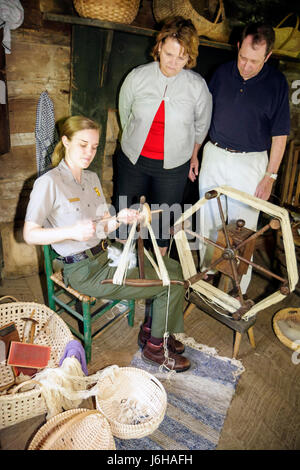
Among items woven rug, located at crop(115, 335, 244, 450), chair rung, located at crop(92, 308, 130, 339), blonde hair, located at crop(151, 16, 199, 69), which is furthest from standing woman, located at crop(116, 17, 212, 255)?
woven rug, located at crop(115, 335, 244, 450)

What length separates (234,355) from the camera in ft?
8.16

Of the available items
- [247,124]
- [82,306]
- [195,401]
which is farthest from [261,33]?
[195,401]

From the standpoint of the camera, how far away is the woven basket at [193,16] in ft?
8.21

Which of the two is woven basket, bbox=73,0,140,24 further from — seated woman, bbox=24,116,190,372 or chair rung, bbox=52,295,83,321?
chair rung, bbox=52,295,83,321

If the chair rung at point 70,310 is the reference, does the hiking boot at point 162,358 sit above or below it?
below

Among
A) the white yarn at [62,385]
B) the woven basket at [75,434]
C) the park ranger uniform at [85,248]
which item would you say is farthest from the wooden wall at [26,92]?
the woven basket at [75,434]

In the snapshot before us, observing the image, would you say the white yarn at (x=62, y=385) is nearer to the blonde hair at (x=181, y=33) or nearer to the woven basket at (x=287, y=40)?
the blonde hair at (x=181, y=33)

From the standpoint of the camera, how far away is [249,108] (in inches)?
97.3

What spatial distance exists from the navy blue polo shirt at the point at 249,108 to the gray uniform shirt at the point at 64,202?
3.72ft

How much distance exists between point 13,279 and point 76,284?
1316 mm

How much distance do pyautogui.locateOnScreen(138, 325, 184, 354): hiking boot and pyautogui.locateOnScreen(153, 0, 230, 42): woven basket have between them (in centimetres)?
235

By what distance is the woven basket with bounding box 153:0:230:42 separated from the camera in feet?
8.21

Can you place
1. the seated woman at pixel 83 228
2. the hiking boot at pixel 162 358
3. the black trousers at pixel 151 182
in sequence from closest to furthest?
the seated woman at pixel 83 228 < the hiking boot at pixel 162 358 < the black trousers at pixel 151 182

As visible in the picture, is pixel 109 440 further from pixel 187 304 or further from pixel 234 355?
pixel 187 304
